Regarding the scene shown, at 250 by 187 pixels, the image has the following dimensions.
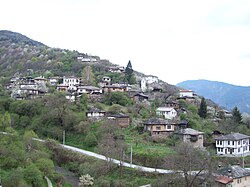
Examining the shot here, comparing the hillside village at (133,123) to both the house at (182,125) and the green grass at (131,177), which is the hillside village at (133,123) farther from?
the green grass at (131,177)

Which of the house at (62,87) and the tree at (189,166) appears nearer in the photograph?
the tree at (189,166)

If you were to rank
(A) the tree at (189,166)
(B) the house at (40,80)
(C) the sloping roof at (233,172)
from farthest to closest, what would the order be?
1. (B) the house at (40,80)
2. (C) the sloping roof at (233,172)
3. (A) the tree at (189,166)

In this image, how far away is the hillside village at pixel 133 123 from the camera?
36656mm

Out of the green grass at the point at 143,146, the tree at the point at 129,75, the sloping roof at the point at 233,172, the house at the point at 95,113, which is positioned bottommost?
the sloping roof at the point at 233,172

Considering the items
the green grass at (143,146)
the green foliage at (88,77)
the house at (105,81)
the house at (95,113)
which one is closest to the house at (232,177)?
the green grass at (143,146)

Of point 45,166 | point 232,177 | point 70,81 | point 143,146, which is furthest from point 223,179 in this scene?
point 70,81

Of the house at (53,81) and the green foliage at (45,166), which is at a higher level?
the house at (53,81)

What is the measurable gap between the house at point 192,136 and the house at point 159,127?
1878 mm

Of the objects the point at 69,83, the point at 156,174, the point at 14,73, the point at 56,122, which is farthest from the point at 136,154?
the point at 14,73

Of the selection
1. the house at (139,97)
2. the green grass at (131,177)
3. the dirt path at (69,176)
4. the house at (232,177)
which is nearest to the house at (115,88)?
the house at (139,97)

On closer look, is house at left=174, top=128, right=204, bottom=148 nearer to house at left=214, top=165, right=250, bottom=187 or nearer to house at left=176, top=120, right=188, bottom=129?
house at left=176, top=120, right=188, bottom=129

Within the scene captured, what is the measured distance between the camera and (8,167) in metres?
31.4

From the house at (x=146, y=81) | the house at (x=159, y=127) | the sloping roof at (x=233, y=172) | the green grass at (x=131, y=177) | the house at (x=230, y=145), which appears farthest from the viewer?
the house at (x=146, y=81)

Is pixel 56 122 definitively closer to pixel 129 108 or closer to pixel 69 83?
pixel 129 108
